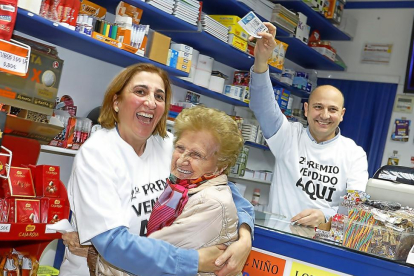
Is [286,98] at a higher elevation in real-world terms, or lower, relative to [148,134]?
higher

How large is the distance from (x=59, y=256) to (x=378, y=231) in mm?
2691

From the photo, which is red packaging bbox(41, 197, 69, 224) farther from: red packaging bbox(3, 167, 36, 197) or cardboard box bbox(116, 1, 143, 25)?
cardboard box bbox(116, 1, 143, 25)

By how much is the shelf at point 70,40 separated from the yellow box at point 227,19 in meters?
0.94

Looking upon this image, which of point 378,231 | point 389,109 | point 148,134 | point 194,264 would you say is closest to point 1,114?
point 148,134

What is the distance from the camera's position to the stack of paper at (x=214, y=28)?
429cm

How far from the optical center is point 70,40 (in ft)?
11.1

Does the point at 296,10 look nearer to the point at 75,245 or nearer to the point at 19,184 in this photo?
the point at 19,184

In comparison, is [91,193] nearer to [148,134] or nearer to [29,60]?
[148,134]

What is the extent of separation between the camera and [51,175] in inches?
108

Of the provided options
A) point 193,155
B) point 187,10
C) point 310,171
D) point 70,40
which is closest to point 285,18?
point 187,10

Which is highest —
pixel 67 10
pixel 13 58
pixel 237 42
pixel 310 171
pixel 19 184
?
pixel 237 42

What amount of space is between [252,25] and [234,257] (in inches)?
56.3

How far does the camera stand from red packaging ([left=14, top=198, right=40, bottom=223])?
8.45 feet

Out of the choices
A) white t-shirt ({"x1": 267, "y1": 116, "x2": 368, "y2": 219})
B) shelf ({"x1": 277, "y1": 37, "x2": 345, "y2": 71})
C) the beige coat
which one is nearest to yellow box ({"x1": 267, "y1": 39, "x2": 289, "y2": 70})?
shelf ({"x1": 277, "y1": 37, "x2": 345, "y2": 71})
